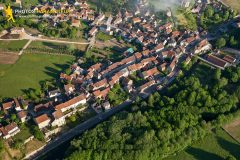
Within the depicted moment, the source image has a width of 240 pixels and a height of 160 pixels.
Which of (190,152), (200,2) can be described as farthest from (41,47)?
(200,2)

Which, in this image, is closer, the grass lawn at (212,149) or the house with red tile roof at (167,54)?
the grass lawn at (212,149)

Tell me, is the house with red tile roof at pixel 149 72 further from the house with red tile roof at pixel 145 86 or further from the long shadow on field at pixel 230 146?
the long shadow on field at pixel 230 146

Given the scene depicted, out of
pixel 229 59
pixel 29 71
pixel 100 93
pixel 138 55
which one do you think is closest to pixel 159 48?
pixel 138 55

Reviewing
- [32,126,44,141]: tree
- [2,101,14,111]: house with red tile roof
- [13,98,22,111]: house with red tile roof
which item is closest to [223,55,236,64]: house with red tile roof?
[32,126,44,141]: tree

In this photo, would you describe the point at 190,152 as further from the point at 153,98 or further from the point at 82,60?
the point at 82,60

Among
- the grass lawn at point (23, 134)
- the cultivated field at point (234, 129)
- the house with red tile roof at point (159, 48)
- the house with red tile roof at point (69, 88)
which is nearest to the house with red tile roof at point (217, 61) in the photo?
the house with red tile roof at point (159, 48)

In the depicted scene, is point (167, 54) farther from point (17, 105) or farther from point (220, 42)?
point (17, 105)

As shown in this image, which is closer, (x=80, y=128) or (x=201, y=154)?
(x=201, y=154)

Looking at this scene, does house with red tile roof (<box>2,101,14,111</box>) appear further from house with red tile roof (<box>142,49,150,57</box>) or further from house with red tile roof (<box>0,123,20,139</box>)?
house with red tile roof (<box>142,49,150,57</box>)
